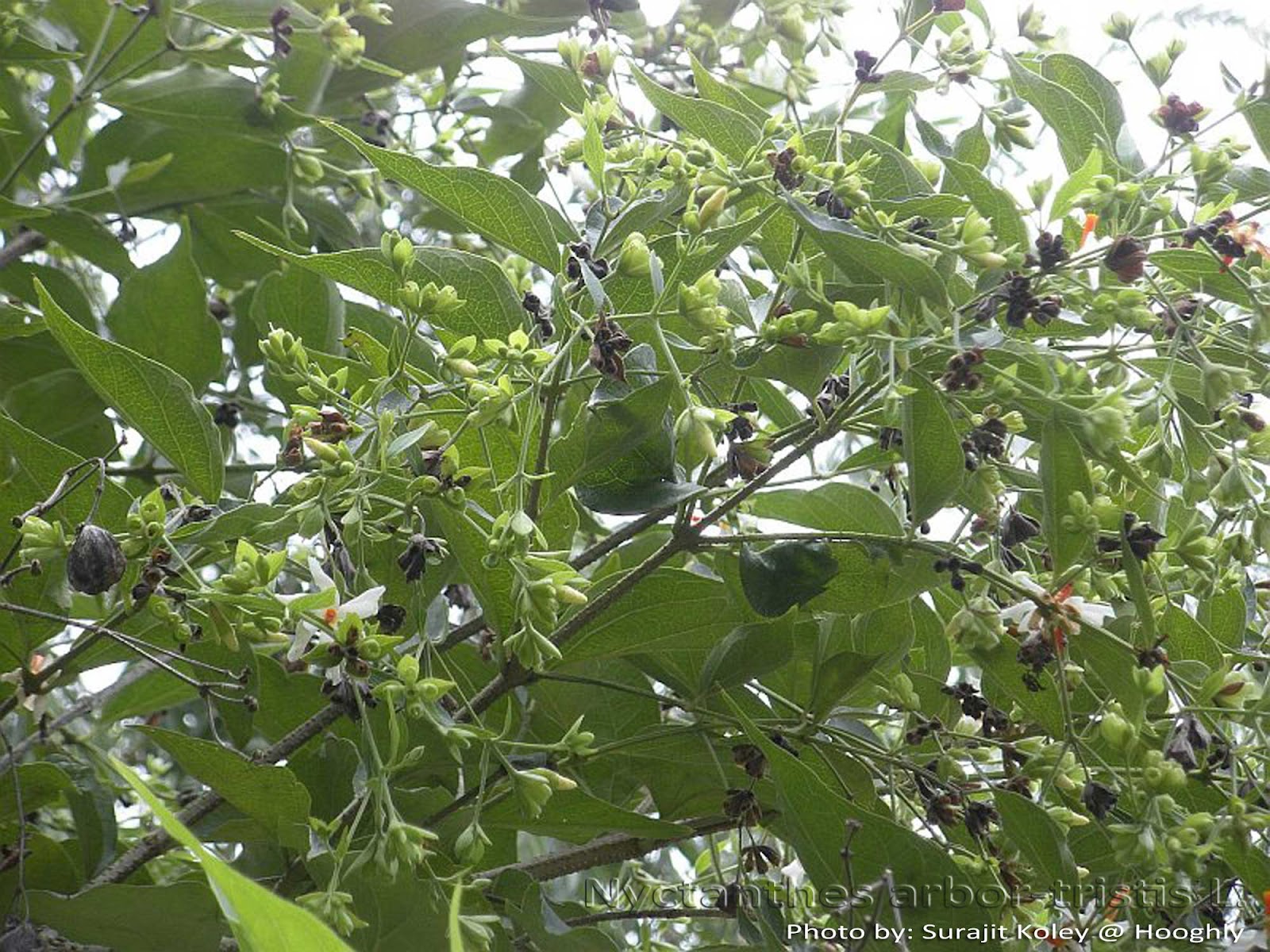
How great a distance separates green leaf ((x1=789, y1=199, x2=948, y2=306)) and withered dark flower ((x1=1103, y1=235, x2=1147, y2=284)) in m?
0.08

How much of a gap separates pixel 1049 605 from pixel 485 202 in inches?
14.5

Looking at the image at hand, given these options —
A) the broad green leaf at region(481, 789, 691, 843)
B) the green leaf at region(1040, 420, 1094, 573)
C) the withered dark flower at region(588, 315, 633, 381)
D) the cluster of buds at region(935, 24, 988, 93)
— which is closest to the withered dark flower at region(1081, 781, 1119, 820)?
the green leaf at region(1040, 420, 1094, 573)

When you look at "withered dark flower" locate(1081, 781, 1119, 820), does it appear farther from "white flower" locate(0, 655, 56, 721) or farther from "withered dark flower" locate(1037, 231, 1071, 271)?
"white flower" locate(0, 655, 56, 721)

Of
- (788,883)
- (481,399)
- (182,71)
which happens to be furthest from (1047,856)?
(182,71)

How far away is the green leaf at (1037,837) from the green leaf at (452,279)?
37 centimetres

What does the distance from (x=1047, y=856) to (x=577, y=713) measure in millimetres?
282

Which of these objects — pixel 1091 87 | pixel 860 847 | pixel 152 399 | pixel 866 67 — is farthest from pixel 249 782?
pixel 1091 87

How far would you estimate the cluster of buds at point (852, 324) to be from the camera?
64cm

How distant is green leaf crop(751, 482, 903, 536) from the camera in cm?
76

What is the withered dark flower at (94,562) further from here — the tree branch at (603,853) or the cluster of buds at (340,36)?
the cluster of buds at (340,36)

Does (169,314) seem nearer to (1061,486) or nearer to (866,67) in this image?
(866,67)

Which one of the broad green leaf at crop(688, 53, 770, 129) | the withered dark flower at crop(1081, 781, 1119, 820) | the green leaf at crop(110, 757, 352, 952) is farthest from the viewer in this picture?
the broad green leaf at crop(688, 53, 770, 129)

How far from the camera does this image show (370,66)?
0.97 meters

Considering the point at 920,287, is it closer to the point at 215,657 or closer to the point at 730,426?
the point at 730,426
